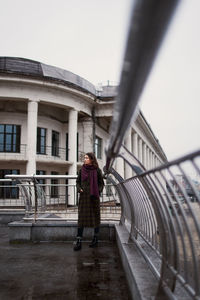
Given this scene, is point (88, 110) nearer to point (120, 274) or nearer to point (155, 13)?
point (120, 274)

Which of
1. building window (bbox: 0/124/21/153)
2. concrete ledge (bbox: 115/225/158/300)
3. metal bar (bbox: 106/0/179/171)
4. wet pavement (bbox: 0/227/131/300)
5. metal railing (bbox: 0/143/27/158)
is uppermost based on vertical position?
building window (bbox: 0/124/21/153)

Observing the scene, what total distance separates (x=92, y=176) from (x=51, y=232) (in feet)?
5.76

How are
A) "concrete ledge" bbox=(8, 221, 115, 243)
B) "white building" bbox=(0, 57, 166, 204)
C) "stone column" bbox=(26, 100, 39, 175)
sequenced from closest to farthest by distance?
"concrete ledge" bbox=(8, 221, 115, 243) → "stone column" bbox=(26, 100, 39, 175) → "white building" bbox=(0, 57, 166, 204)

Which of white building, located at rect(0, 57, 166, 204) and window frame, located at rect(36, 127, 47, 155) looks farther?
window frame, located at rect(36, 127, 47, 155)

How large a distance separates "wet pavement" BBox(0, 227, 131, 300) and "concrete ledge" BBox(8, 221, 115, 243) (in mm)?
490

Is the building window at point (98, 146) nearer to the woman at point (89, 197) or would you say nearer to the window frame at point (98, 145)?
the window frame at point (98, 145)

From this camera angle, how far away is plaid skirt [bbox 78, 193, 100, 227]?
200 inches

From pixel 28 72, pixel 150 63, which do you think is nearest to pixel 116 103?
pixel 150 63

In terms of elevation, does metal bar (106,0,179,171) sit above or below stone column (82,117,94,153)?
below

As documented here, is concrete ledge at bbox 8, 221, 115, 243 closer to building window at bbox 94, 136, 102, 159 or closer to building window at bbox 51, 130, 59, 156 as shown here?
building window at bbox 51, 130, 59, 156

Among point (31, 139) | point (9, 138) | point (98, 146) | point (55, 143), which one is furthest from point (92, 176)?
point (98, 146)

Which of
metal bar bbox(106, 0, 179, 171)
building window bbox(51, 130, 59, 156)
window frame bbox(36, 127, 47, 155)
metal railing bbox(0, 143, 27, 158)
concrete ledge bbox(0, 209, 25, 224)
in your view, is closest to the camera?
metal bar bbox(106, 0, 179, 171)

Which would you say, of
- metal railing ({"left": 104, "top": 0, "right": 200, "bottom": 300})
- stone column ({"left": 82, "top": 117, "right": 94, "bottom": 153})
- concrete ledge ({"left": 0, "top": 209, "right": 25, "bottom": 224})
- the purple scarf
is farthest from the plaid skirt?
stone column ({"left": 82, "top": 117, "right": 94, "bottom": 153})

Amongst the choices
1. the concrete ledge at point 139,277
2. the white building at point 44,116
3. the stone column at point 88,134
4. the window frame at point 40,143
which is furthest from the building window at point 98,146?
the concrete ledge at point 139,277
